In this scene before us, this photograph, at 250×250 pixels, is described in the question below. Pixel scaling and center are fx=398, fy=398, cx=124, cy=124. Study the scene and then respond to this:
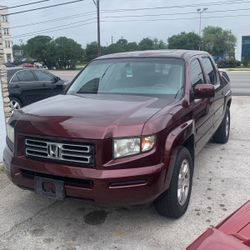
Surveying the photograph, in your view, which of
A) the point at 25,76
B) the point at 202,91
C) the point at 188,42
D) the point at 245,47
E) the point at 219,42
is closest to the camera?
the point at 202,91

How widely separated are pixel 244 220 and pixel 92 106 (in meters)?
2.23

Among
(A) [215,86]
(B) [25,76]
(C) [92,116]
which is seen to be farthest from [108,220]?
(B) [25,76]

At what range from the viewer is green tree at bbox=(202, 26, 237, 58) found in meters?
76.6

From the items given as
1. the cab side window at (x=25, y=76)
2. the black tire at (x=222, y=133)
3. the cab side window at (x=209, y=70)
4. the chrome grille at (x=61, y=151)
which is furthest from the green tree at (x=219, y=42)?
the chrome grille at (x=61, y=151)

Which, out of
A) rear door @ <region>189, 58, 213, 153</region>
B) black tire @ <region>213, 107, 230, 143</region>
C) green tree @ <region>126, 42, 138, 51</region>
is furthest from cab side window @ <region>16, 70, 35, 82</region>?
green tree @ <region>126, 42, 138, 51</region>

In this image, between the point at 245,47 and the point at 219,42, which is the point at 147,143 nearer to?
the point at 245,47

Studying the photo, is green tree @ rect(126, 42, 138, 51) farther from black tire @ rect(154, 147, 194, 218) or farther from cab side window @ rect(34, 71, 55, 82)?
black tire @ rect(154, 147, 194, 218)

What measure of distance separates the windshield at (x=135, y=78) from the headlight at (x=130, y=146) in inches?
47.1

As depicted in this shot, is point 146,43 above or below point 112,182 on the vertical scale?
above

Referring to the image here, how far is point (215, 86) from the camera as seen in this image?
20.4 feet

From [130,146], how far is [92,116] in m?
0.50

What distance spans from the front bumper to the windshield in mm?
1357

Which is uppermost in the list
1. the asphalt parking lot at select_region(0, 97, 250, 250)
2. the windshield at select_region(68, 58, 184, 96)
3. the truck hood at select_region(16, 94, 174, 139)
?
the windshield at select_region(68, 58, 184, 96)

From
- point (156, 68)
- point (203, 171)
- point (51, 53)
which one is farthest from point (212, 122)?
point (51, 53)
